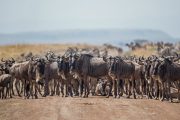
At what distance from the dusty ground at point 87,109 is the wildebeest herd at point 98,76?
5.77ft

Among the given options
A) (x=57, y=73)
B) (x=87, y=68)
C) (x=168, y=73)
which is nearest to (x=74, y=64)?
(x=87, y=68)

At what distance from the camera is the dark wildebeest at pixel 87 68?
26609 millimetres

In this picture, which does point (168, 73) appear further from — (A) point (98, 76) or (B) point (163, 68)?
(A) point (98, 76)

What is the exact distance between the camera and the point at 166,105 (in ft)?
73.5

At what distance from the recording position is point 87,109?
21.2 metres

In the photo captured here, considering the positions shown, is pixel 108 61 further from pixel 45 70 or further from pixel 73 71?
pixel 45 70

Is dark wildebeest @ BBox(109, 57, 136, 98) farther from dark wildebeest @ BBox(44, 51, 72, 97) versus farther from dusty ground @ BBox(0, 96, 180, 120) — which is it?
dark wildebeest @ BBox(44, 51, 72, 97)

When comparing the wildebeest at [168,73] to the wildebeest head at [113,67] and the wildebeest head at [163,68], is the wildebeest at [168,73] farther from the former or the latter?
the wildebeest head at [113,67]

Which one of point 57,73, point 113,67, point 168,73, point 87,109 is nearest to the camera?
point 87,109

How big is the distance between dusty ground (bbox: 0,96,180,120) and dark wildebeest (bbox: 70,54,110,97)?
1988 millimetres

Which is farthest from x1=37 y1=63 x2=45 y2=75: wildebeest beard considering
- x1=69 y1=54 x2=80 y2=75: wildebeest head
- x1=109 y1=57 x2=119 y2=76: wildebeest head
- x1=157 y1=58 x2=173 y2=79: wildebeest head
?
x1=157 y1=58 x2=173 y2=79: wildebeest head

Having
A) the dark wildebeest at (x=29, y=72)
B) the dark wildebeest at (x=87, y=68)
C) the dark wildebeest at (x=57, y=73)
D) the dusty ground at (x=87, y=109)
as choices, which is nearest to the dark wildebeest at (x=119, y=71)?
the dark wildebeest at (x=87, y=68)

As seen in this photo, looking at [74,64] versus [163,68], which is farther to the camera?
[74,64]

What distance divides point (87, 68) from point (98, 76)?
77cm
